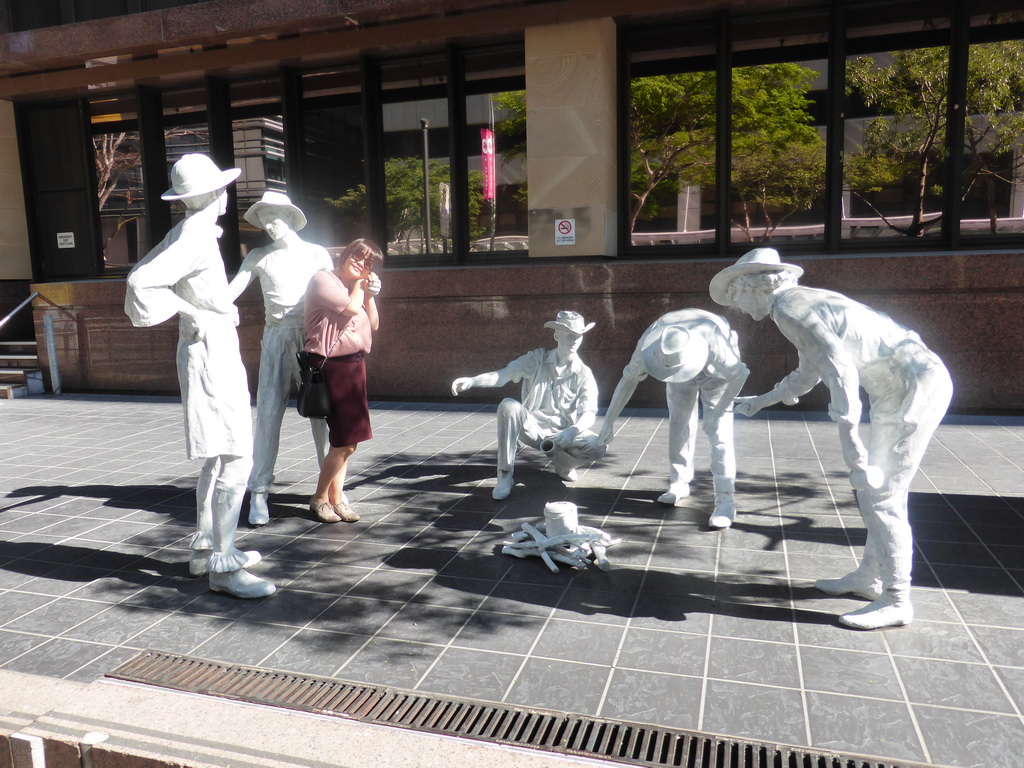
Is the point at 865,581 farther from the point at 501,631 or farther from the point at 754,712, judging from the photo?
the point at 501,631

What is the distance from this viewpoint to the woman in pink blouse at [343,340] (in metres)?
5.20

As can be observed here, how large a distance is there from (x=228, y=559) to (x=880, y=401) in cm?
340

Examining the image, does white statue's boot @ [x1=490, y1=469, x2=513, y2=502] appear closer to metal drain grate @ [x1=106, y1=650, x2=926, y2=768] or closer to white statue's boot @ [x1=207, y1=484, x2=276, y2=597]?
white statue's boot @ [x1=207, y1=484, x2=276, y2=597]

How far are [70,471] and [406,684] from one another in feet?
17.4

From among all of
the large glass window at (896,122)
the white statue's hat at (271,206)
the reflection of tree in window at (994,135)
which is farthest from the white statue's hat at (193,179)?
the reflection of tree in window at (994,135)

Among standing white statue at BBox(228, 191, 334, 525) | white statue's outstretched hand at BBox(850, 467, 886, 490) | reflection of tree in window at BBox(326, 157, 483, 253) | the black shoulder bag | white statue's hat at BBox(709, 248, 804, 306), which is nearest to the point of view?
white statue's outstretched hand at BBox(850, 467, 886, 490)

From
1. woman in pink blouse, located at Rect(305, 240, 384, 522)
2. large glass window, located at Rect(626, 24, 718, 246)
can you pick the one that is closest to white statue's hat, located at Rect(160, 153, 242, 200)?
woman in pink blouse, located at Rect(305, 240, 384, 522)

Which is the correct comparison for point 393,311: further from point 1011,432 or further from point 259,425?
point 1011,432

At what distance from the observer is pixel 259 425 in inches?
226

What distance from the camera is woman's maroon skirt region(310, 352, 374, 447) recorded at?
17.3ft

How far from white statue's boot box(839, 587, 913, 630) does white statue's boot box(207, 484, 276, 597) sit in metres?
2.94

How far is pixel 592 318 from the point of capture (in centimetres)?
999

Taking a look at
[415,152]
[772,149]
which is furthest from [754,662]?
[415,152]

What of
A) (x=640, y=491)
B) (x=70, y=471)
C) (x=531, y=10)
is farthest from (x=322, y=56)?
(x=640, y=491)
